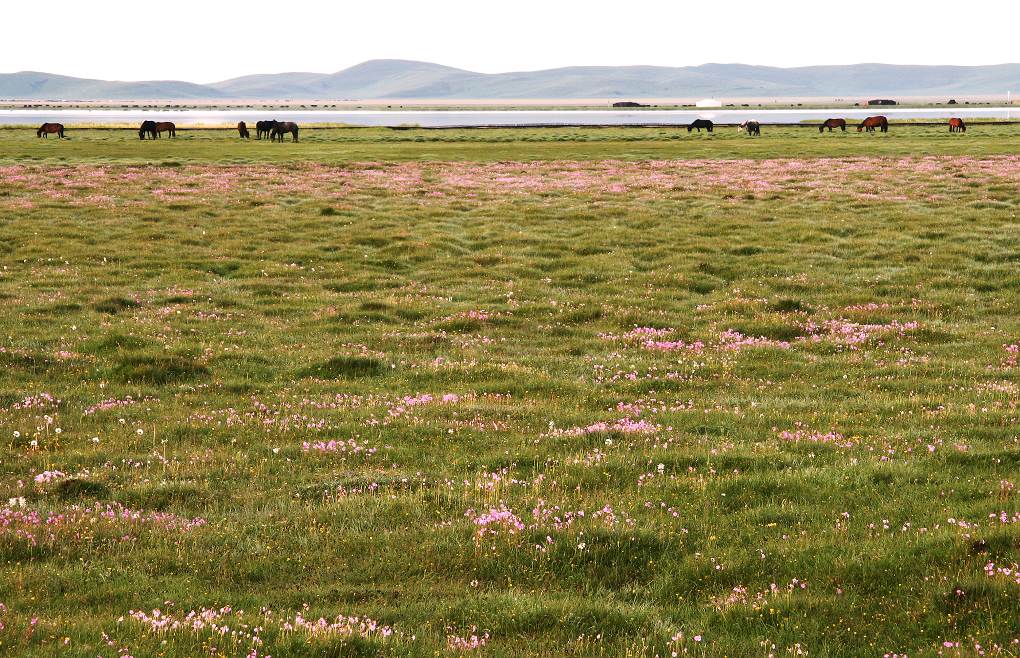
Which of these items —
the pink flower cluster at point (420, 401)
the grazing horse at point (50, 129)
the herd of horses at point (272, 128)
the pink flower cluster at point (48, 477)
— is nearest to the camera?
the pink flower cluster at point (48, 477)

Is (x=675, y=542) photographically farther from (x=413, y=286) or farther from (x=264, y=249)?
(x=264, y=249)

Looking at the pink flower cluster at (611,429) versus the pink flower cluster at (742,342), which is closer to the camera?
the pink flower cluster at (611,429)

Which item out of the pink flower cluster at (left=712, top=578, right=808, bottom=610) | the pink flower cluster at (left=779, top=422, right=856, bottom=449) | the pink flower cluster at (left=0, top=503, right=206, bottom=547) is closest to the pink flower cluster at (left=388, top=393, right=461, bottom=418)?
the pink flower cluster at (left=0, top=503, right=206, bottom=547)

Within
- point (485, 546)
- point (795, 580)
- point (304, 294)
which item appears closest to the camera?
point (795, 580)

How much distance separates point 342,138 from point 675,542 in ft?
332

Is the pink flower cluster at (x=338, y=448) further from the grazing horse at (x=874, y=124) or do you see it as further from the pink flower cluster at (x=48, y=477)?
the grazing horse at (x=874, y=124)

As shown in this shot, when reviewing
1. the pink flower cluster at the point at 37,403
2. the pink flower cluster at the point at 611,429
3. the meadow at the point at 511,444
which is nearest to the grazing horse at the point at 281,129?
the meadow at the point at 511,444

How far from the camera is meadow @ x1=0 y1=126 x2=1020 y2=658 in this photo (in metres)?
8.08

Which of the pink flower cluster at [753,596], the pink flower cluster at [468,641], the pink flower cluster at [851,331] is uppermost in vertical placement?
the pink flower cluster at [851,331]

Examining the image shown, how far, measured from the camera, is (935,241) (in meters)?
31.8

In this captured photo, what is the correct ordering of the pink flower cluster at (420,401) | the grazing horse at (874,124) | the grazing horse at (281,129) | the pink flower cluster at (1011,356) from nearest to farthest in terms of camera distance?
the pink flower cluster at (420,401) → the pink flower cluster at (1011,356) → the grazing horse at (281,129) → the grazing horse at (874,124)

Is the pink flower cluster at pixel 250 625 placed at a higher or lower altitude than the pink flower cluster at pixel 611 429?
lower

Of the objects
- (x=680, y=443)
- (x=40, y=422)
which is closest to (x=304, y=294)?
(x=40, y=422)

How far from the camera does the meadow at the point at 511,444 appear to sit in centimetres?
808
